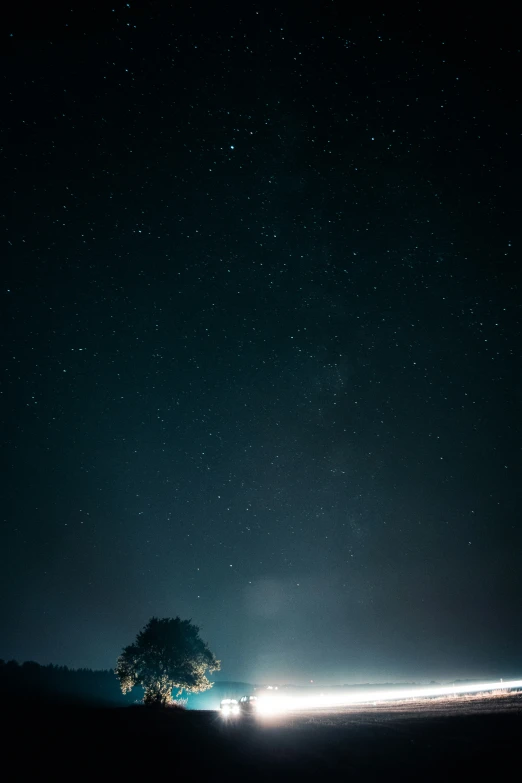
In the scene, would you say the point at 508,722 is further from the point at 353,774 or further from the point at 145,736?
the point at 145,736

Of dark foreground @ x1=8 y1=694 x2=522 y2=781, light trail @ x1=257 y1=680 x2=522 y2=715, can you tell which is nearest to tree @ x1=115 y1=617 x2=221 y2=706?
light trail @ x1=257 y1=680 x2=522 y2=715

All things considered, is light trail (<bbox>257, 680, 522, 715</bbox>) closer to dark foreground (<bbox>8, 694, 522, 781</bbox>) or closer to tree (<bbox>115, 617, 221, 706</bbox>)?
tree (<bbox>115, 617, 221, 706</bbox>)

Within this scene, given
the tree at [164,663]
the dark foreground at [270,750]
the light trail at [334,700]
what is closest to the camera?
the dark foreground at [270,750]

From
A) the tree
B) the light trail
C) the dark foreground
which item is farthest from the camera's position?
the tree

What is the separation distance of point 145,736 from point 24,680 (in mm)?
126006

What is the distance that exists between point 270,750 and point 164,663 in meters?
44.0

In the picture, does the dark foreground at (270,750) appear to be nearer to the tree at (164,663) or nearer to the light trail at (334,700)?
the light trail at (334,700)

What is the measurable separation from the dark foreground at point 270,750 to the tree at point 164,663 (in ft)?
118

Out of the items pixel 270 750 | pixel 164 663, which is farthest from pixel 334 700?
pixel 270 750

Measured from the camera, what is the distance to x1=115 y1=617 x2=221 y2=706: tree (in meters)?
48.2

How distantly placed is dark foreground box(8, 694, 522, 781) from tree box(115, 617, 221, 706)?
35.9m

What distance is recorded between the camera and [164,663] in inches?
1917

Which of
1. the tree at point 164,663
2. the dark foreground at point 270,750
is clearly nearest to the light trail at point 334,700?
the tree at point 164,663

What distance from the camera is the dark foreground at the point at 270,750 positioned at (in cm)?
891
